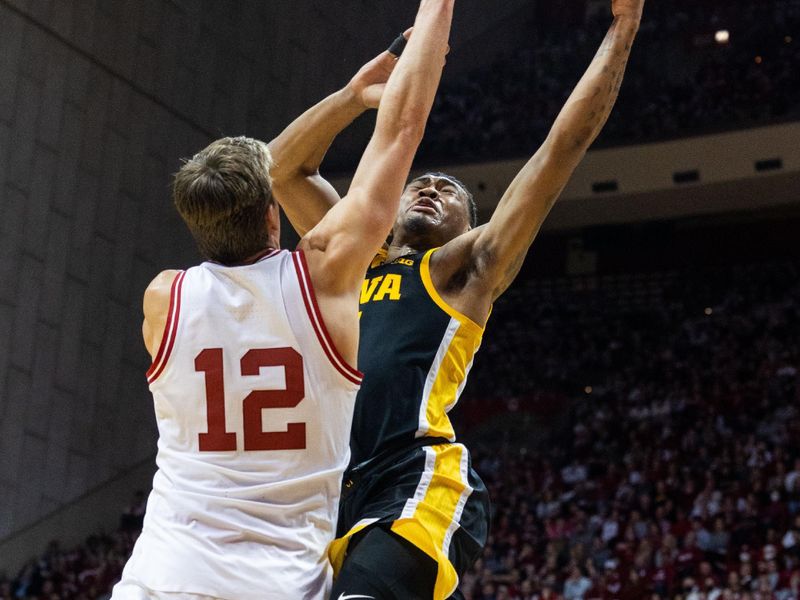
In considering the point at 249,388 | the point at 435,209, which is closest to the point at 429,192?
the point at 435,209

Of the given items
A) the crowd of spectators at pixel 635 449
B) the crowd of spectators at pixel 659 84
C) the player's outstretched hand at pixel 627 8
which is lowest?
the crowd of spectators at pixel 635 449

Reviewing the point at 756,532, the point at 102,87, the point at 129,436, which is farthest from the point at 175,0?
the point at 756,532

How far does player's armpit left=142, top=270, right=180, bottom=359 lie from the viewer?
256cm

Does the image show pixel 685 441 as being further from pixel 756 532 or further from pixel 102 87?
pixel 102 87

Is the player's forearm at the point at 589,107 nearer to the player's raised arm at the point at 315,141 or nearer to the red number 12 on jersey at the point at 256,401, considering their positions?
the player's raised arm at the point at 315,141

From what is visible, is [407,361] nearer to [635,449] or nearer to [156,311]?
[156,311]

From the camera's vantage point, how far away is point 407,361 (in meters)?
3.37

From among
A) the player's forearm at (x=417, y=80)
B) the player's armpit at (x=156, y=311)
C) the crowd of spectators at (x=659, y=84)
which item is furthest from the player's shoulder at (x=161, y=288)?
the crowd of spectators at (x=659, y=84)

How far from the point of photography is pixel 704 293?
21562 millimetres

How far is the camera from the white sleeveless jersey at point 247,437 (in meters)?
2.44

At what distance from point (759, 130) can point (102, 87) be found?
35.6 ft

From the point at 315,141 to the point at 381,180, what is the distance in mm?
1285

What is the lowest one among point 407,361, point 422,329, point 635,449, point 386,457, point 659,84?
point 635,449

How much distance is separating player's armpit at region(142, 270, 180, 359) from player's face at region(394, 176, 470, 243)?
1461 mm
